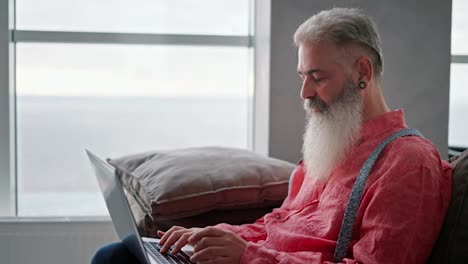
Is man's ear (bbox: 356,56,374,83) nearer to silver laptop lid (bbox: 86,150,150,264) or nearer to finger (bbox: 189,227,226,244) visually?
finger (bbox: 189,227,226,244)

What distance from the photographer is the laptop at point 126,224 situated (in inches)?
53.6

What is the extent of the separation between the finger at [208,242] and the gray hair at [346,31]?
1.78ft

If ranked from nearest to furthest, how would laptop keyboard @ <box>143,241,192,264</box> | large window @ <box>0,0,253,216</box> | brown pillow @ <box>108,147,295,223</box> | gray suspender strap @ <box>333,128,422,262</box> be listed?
1. gray suspender strap @ <box>333,128,422,262</box>
2. laptop keyboard @ <box>143,241,192,264</box>
3. brown pillow @ <box>108,147,295,223</box>
4. large window @ <box>0,0,253,216</box>

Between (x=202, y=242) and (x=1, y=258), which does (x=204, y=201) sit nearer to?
(x=202, y=242)

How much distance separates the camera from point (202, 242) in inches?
60.9

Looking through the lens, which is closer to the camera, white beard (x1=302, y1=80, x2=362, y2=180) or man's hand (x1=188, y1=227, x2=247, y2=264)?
man's hand (x1=188, y1=227, x2=247, y2=264)

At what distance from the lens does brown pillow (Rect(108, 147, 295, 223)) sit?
7.36 feet

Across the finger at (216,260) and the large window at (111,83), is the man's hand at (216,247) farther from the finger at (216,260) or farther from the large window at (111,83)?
the large window at (111,83)

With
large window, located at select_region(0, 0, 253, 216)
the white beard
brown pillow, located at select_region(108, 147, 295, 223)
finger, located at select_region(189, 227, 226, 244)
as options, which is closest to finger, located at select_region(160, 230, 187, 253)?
finger, located at select_region(189, 227, 226, 244)

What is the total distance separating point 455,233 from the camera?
55.6 inches

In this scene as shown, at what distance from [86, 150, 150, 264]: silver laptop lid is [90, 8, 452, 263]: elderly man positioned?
140 mm

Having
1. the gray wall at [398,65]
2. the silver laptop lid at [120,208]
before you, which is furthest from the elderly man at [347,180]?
the gray wall at [398,65]

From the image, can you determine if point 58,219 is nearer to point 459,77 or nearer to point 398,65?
point 398,65

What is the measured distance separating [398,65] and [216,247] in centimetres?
189
